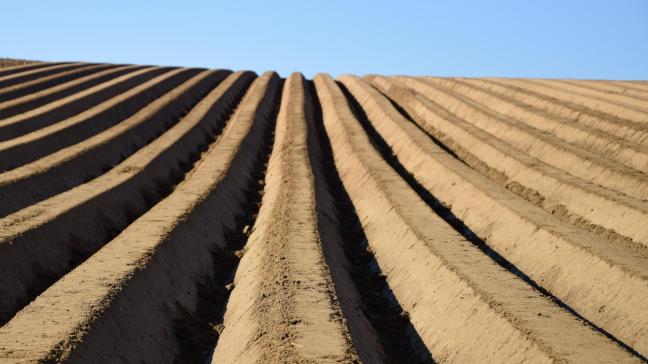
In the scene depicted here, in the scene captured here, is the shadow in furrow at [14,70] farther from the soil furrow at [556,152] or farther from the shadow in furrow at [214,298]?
the shadow in furrow at [214,298]

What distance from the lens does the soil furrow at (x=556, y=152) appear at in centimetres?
1002

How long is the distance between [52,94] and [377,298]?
14234mm

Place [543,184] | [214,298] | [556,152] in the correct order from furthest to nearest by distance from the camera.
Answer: [556,152] → [543,184] → [214,298]

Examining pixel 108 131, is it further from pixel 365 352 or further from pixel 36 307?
pixel 365 352

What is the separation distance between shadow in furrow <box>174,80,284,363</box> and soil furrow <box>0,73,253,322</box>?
1.28 meters

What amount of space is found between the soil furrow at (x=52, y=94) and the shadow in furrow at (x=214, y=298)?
7.91 metres

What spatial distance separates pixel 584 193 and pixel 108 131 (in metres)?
9.14

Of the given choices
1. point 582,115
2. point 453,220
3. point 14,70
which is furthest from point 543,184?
point 14,70

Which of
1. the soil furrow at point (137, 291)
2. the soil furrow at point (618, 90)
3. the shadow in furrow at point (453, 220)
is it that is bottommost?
the soil furrow at point (137, 291)

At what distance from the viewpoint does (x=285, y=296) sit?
5703 millimetres

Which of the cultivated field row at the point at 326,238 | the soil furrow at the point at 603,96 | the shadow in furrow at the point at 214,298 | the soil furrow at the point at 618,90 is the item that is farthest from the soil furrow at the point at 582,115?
the shadow in furrow at the point at 214,298

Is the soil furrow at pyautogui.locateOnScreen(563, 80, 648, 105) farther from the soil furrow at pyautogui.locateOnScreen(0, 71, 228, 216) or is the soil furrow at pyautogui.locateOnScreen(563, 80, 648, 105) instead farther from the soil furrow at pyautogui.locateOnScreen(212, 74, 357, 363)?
the soil furrow at pyautogui.locateOnScreen(212, 74, 357, 363)

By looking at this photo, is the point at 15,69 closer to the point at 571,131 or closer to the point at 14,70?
the point at 14,70

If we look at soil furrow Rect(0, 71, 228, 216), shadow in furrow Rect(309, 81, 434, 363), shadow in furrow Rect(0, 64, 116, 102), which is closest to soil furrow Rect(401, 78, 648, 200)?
shadow in furrow Rect(309, 81, 434, 363)
